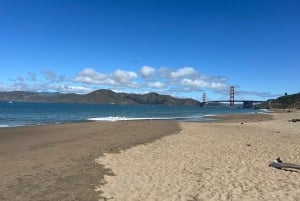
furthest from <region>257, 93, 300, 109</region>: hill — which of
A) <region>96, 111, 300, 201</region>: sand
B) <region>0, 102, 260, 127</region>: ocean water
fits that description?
<region>96, 111, 300, 201</region>: sand

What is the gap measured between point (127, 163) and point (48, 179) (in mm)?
3379

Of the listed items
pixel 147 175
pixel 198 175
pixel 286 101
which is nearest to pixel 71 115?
pixel 147 175

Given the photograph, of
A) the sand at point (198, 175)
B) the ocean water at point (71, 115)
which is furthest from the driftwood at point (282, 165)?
the ocean water at point (71, 115)

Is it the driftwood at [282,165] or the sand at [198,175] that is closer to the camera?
the sand at [198,175]

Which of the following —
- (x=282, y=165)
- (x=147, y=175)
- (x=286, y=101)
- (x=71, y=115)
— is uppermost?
(x=286, y=101)

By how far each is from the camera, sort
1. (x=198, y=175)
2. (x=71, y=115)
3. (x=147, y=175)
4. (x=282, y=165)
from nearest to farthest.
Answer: (x=147, y=175) → (x=198, y=175) → (x=282, y=165) → (x=71, y=115)

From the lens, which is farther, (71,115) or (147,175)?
(71,115)

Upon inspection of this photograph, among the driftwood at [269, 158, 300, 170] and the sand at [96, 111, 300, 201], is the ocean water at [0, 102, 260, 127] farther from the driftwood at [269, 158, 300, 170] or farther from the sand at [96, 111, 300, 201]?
the driftwood at [269, 158, 300, 170]

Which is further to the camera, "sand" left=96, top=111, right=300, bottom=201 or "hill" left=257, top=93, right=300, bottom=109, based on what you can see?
"hill" left=257, top=93, right=300, bottom=109

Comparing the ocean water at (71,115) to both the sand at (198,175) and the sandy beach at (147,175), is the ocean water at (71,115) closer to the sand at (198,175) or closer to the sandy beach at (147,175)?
the sandy beach at (147,175)

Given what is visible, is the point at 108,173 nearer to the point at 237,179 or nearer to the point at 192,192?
the point at 192,192

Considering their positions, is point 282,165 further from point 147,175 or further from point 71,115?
point 71,115

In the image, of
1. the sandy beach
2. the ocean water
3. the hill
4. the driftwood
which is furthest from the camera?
the hill

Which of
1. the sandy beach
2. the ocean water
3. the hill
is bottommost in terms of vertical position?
the sandy beach
